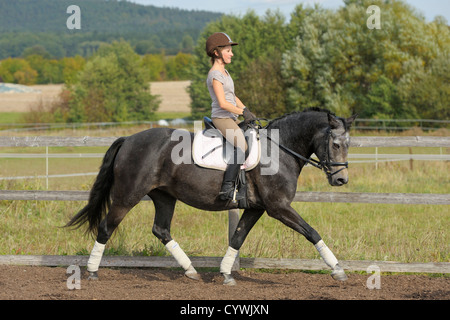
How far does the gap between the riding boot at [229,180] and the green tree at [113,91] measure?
48866 millimetres

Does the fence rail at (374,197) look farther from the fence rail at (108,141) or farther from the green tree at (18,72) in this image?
the green tree at (18,72)

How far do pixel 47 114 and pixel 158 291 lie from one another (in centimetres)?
4568

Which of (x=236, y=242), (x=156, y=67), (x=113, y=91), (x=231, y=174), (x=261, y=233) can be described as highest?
(x=156, y=67)

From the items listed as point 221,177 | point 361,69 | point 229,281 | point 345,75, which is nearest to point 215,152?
point 221,177

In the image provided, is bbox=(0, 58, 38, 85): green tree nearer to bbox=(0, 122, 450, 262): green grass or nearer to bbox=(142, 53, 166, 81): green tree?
bbox=(142, 53, 166, 81): green tree

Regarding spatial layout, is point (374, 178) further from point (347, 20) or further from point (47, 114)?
point (47, 114)

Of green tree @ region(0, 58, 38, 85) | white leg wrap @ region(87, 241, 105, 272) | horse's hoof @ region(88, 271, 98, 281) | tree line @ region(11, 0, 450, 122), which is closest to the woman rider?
white leg wrap @ region(87, 241, 105, 272)

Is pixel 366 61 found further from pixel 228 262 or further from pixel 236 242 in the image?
pixel 228 262

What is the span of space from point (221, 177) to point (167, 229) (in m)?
1.05

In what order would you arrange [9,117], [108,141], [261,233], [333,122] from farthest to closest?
[9,117]
[261,233]
[108,141]
[333,122]

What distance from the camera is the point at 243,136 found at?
19.9ft

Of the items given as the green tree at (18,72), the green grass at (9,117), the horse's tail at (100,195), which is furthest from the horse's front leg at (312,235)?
the green tree at (18,72)

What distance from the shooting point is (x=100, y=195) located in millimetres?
6660

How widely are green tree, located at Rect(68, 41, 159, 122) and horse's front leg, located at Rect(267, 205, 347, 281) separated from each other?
1932 inches
